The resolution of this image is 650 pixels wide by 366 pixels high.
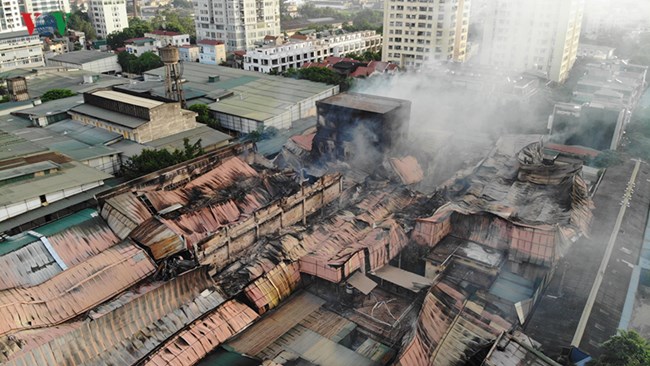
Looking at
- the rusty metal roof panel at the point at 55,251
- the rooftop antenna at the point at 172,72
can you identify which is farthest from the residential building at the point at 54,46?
the rusty metal roof panel at the point at 55,251

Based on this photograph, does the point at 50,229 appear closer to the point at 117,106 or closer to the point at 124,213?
the point at 124,213

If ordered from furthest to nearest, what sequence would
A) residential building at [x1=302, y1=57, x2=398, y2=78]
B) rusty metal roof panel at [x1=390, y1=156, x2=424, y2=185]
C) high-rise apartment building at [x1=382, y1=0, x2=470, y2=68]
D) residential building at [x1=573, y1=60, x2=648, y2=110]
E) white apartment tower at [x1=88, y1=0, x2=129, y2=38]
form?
white apartment tower at [x1=88, y1=0, x2=129, y2=38] < high-rise apartment building at [x1=382, y1=0, x2=470, y2=68] < residential building at [x1=302, y1=57, x2=398, y2=78] < residential building at [x1=573, y1=60, x2=648, y2=110] < rusty metal roof panel at [x1=390, y1=156, x2=424, y2=185]

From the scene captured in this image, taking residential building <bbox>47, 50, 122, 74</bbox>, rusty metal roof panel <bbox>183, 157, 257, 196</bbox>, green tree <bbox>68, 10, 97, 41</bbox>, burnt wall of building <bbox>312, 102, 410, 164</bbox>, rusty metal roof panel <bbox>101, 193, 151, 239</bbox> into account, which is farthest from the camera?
green tree <bbox>68, 10, 97, 41</bbox>

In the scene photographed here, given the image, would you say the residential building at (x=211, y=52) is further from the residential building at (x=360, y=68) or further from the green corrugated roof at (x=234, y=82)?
the green corrugated roof at (x=234, y=82)

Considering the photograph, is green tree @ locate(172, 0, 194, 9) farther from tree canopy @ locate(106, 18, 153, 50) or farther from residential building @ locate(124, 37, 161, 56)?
residential building @ locate(124, 37, 161, 56)

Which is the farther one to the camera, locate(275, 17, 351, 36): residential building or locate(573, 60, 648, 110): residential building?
locate(275, 17, 351, 36): residential building

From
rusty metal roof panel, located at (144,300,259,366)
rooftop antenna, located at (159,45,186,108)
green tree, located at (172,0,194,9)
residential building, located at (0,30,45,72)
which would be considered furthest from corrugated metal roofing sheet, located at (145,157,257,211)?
green tree, located at (172,0,194,9)
